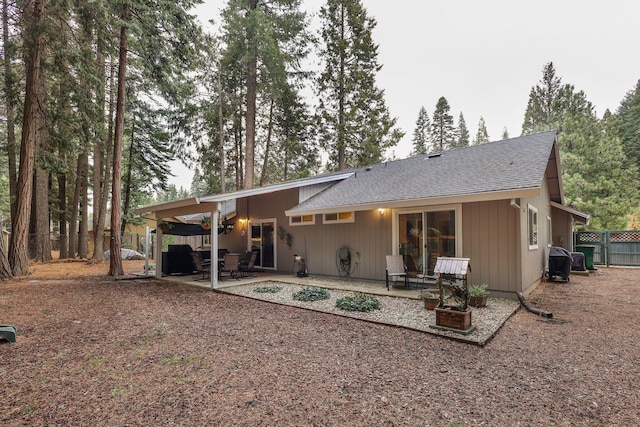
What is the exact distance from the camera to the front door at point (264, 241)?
34.8 feet

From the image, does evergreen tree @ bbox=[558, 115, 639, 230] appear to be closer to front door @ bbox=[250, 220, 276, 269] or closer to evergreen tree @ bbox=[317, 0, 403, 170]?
evergreen tree @ bbox=[317, 0, 403, 170]

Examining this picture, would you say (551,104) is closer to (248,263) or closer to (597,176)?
(597,176)

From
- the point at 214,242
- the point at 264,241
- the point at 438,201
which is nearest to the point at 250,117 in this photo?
the point at 264,241

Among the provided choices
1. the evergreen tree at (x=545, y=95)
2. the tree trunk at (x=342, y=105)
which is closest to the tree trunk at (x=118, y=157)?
the tree trunk at (x=342, y=105)

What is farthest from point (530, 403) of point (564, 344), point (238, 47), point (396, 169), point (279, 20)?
point (279, 20)

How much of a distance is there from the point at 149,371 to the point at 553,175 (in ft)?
36.4

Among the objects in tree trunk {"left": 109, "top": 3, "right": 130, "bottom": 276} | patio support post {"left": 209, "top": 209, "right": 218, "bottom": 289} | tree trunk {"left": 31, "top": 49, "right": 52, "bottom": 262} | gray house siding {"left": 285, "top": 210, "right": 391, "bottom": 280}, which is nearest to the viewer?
patio support post {"left": 209, "top": 209, "right": 218, "bottom": 289}

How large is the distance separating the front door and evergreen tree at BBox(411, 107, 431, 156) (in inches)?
959

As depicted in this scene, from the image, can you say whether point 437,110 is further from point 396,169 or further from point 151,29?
point 151,29

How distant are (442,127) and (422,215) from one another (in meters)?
26.2

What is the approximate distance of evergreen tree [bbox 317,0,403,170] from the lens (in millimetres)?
16625

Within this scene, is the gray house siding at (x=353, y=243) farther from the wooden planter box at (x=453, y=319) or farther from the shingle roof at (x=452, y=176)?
the wooden planter box at (x=453, y=319)

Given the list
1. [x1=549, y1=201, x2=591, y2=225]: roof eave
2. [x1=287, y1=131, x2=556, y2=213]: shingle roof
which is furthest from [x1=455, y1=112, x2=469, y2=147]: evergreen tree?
[x1=287, y1=131, x2=556, y2=213]: shingle roof

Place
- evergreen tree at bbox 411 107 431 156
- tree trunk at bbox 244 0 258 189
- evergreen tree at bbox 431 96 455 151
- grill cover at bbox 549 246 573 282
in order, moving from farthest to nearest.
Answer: evergreen tree at bbox 411 107 431 156
evergreen tree at bbox 431 96 455 151
tree trunk at bbox 244 0 258 189
grill cover at bbox 549 246 573 282
